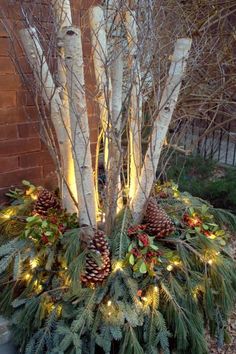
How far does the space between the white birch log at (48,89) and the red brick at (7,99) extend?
45 centimetres

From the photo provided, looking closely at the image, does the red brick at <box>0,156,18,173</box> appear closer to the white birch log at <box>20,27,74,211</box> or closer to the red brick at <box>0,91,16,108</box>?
the red brick at <box>0,91,16,108</box>

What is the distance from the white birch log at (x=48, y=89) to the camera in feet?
7.19

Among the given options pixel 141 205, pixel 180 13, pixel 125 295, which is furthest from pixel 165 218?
pixel 180 13

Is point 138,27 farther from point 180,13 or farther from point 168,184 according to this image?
point 168,184

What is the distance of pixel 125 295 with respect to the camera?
2133mm

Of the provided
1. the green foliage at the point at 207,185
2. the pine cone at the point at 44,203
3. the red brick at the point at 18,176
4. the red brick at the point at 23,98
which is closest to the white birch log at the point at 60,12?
the red brick at the point at 23,98

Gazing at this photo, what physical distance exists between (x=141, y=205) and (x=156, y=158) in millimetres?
312

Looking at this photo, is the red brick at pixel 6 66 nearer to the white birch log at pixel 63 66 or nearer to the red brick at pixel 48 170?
the white birch log at pixel 63 66

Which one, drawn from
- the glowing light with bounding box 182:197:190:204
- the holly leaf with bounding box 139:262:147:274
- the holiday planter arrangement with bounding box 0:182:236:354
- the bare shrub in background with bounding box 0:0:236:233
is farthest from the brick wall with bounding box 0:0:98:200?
the holly leaf with bounding box 139:262:147:274

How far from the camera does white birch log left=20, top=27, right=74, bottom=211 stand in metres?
2.19

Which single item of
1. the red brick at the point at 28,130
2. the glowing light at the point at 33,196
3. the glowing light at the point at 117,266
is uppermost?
the red brick at the point at 28,130

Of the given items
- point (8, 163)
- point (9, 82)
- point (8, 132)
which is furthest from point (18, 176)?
point (9, 82)

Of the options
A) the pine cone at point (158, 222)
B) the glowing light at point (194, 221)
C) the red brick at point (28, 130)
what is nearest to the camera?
the pine cone at point (158, 222)

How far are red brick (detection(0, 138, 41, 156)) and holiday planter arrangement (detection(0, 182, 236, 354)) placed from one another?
1.78 feet
